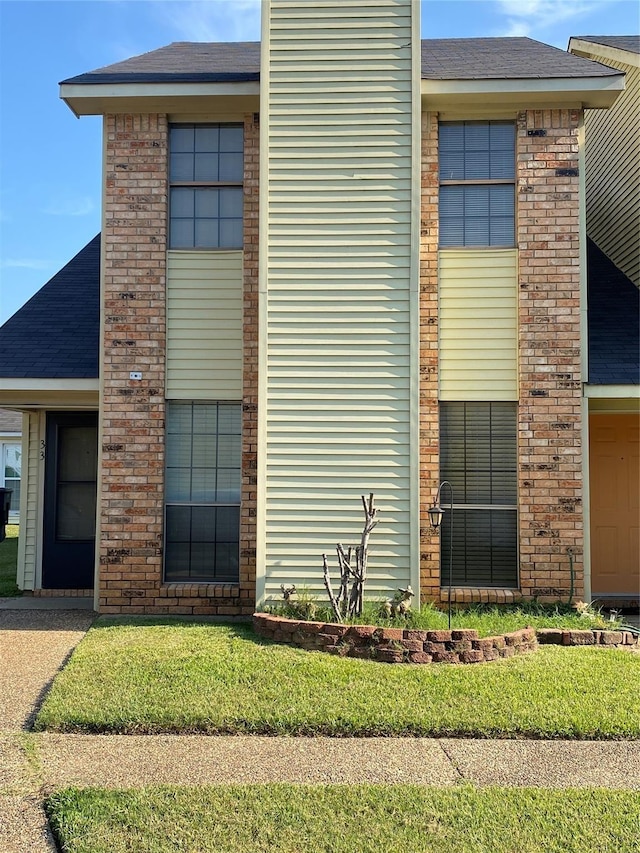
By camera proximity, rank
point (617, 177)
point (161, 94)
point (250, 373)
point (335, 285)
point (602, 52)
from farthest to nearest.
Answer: point (602, 52)
point (617, 177)
point (250, 373)
point (161, 94)
point (335, 285)

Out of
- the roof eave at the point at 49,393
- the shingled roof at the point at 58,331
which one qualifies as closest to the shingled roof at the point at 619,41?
the shingled roof at the point at 58,331

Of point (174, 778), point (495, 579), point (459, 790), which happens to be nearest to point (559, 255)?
point (495, 579)

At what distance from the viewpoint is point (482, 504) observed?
27.7ft

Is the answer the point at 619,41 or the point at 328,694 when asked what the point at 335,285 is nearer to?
the point at 328,694

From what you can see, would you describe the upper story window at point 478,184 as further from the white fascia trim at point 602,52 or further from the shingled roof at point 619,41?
the shingled roof at point 619,41

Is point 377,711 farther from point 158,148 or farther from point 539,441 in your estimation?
point 158,148

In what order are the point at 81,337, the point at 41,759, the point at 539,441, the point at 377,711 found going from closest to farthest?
1. the point at 41,759
2. the point at 377,711
3. the point at 539,441
4. the point at 81,337

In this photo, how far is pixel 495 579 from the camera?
842 cm

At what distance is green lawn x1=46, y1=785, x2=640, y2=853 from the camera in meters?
3.68

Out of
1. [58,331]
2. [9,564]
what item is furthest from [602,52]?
[9,564]

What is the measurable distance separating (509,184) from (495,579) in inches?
174

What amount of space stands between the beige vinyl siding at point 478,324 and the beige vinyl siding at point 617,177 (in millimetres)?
2889

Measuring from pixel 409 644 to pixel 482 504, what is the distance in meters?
2.47

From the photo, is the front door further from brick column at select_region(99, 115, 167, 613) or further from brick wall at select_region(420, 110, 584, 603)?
brick wall at select_region(420, 110, 584, 603)
